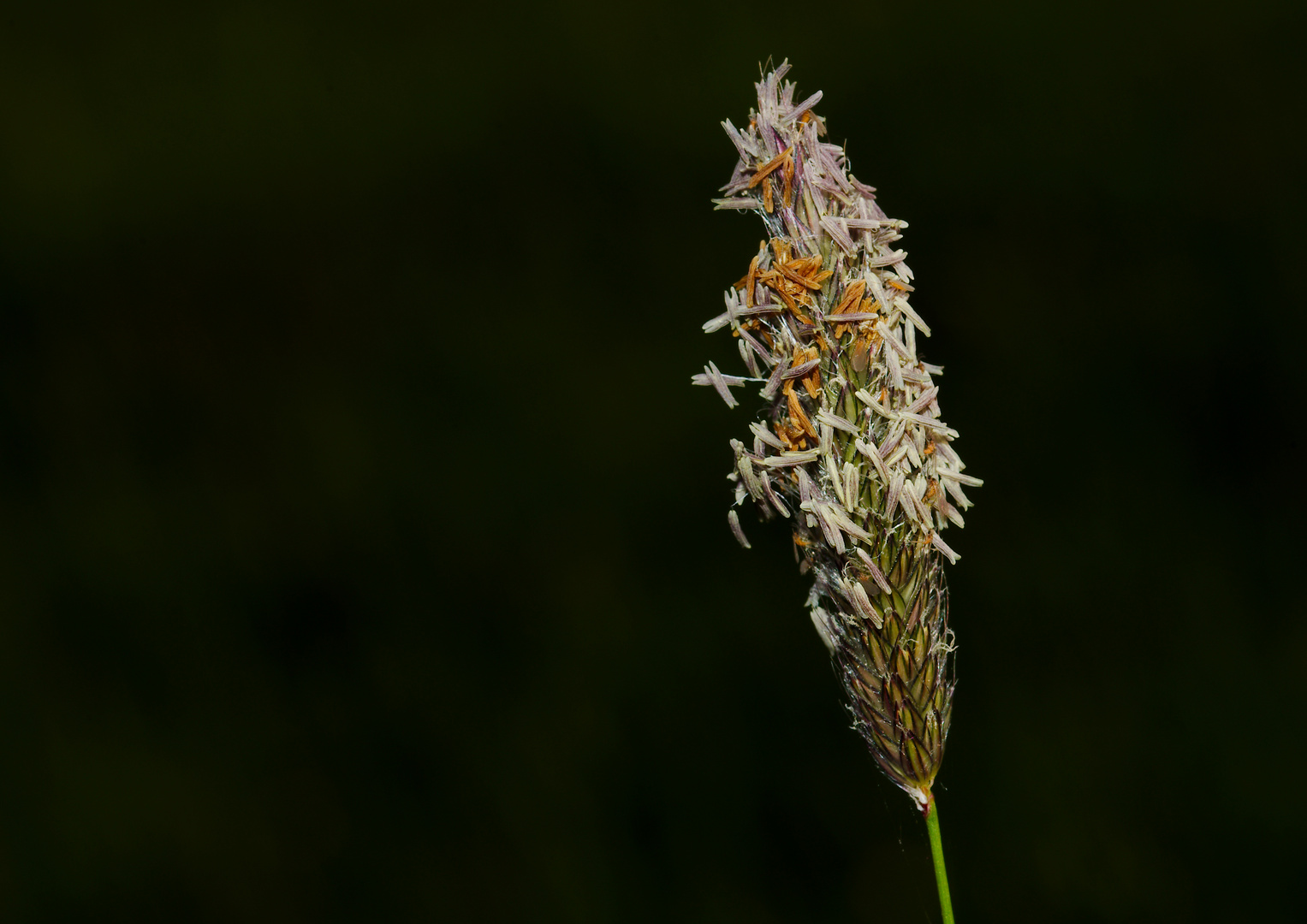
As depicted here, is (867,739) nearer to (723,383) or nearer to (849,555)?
(849,555)

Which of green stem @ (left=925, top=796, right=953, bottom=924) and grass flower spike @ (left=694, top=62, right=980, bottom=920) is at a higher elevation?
grass flower spike @ (left=694, top=62, right=980, bottom=920)

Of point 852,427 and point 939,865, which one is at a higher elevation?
point 852,427

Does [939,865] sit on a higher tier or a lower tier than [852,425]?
lower

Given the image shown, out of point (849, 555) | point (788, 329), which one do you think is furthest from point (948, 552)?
point (788, 329)

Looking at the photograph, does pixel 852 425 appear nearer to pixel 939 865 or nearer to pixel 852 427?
pixel 852 427

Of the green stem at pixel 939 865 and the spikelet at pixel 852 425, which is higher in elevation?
the spikelet at pixel 852 425

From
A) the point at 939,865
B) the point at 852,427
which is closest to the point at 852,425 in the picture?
the point at 852,427
